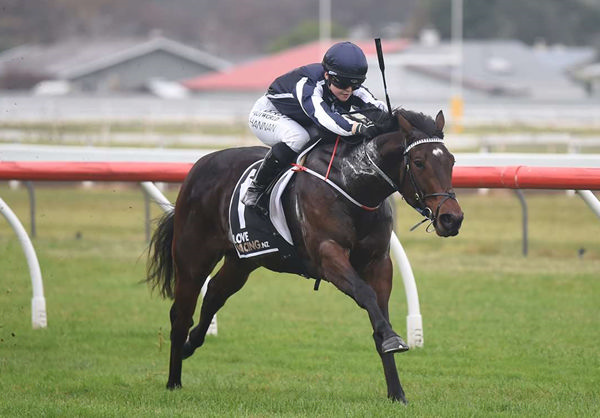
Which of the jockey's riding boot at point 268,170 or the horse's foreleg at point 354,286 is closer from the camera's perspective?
the horse's foreleg at point 354,286

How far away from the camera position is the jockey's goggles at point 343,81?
231 inches

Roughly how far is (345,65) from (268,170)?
706 mm

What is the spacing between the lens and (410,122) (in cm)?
558

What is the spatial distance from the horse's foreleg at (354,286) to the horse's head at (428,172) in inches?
17.1

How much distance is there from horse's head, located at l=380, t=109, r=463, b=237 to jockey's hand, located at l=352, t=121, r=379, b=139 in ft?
0.51

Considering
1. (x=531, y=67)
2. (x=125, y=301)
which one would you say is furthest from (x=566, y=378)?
(x=531, y=67)

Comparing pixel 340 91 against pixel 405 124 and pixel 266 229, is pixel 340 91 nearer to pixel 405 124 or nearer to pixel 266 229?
pixel 405 124

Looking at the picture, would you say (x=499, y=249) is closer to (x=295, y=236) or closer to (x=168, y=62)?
(x=295, y=236)

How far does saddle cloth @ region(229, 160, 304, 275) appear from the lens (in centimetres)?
608

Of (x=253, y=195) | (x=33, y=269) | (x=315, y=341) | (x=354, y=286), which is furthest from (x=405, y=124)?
(x=33, y=269)

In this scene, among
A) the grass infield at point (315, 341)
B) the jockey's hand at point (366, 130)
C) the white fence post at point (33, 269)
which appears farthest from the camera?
the white fence post at point (33, 269)

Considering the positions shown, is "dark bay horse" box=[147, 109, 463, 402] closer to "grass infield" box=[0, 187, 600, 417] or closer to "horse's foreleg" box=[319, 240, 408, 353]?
"horse's foreleg" box=[319, 240, 408, 353]

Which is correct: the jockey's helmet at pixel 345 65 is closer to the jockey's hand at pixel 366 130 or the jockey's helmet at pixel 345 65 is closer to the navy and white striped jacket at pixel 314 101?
the navy and white striped jacket at pixel 314 101

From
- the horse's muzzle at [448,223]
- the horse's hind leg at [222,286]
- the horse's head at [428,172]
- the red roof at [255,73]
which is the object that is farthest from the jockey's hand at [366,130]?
the red roof at [255,73]
